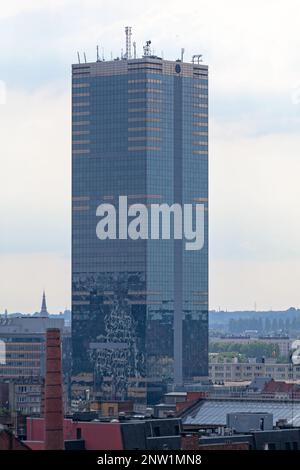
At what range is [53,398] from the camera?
90.6 metres

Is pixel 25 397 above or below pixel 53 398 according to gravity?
above

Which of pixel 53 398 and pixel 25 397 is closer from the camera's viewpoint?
pixel 53 398

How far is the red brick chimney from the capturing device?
8525 cm

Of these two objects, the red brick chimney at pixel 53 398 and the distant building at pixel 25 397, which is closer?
the red brick chimney at pixel 53 398

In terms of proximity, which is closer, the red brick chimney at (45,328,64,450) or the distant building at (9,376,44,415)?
the red brick chimney at (45,328,64,450)

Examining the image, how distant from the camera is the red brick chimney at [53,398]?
280 ft
